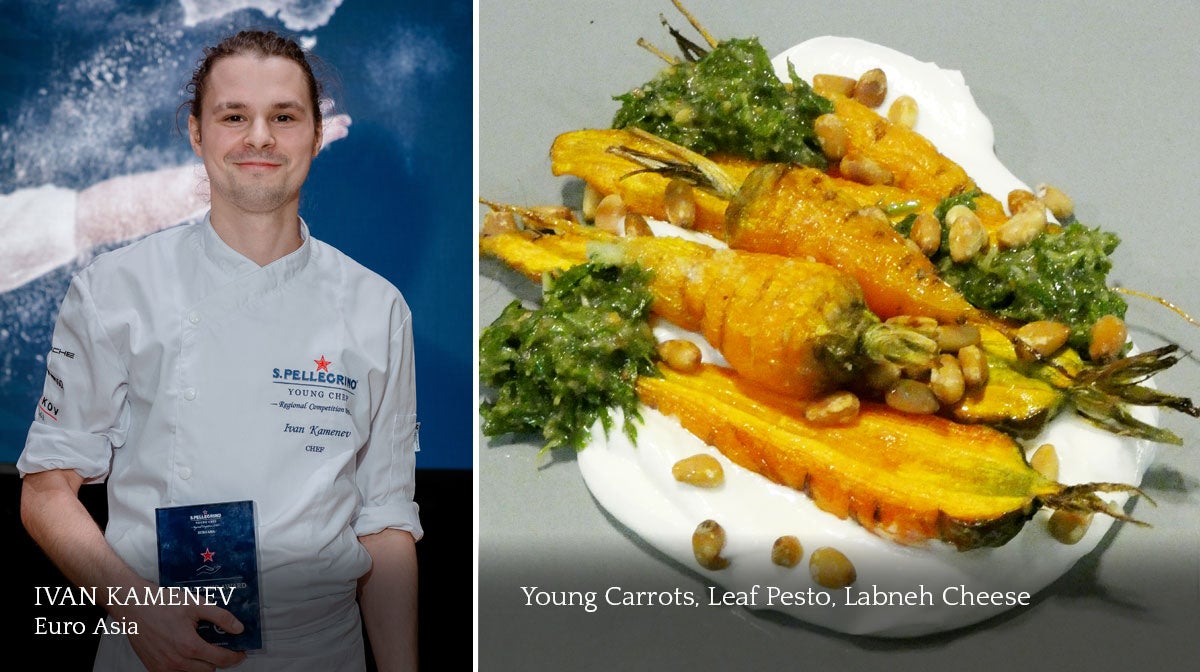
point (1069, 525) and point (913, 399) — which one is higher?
point (913, 399)

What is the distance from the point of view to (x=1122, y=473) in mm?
2598

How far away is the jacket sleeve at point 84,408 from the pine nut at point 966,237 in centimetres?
191

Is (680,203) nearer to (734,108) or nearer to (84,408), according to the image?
(734,108)

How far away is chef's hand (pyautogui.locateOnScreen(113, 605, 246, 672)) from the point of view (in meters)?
2.12

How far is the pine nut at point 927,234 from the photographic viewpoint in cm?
288

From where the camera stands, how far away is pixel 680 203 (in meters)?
3.04

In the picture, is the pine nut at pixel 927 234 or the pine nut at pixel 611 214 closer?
the pine nut at pixel 927 234

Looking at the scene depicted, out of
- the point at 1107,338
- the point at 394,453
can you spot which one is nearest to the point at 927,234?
the point at 1107,338

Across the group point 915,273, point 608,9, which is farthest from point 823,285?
point 608,9

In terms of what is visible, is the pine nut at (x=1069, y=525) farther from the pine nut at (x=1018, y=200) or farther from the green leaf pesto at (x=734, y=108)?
the green leaf pesto at (x=734, y=108)

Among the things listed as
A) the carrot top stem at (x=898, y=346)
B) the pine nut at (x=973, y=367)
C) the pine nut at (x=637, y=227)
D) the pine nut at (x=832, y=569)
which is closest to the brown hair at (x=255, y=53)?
the pine nut at (x=637, y=227)

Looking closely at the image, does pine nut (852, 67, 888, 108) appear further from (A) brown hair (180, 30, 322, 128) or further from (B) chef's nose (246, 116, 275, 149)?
(B) chef's nose (246, 116, 275, 149)

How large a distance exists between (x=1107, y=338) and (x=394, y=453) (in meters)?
1.66

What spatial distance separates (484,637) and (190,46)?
1.36 meters
